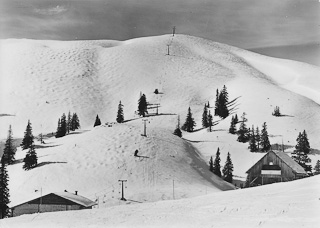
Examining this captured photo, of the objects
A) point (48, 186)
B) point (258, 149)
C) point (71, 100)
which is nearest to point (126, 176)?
point (48, 186)

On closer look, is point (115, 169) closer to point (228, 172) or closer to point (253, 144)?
point (228, 172)

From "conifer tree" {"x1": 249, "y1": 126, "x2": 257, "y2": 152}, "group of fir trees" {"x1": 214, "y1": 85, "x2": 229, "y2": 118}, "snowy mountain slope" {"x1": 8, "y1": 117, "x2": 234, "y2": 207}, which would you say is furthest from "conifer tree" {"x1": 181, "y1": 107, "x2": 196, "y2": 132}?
"snowy mountain slope" {"x1": 8, "y1": 117, "x2": 234, "y2": 207}

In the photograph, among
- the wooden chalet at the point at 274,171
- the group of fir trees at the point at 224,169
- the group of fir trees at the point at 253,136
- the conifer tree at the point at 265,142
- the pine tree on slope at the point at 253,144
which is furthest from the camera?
the group of fir trees at the point at 253,136

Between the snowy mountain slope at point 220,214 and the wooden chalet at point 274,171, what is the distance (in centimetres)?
3897

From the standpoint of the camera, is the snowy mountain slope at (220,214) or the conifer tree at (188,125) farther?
the conifer tree at (188,125)

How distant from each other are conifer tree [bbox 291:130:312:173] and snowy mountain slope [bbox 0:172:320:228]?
55329 millimetres

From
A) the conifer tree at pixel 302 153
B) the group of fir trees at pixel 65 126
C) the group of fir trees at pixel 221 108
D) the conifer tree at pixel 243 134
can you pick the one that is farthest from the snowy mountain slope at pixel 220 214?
the group of fir trees at pixel 221 108

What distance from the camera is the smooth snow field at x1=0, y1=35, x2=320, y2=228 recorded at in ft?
68.6

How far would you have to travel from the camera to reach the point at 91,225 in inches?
758

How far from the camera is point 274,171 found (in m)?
63.0

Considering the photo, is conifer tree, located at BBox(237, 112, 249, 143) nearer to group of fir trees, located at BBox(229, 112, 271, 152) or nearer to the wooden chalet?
group of fir trees, located at BBox(229, 112, 271, 152)

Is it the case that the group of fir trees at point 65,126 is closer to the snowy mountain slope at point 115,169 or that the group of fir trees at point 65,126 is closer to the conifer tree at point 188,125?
the snowy mountain slope at point 115,169

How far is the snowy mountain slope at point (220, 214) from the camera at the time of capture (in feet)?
56.3

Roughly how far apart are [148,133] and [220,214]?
64.7m
